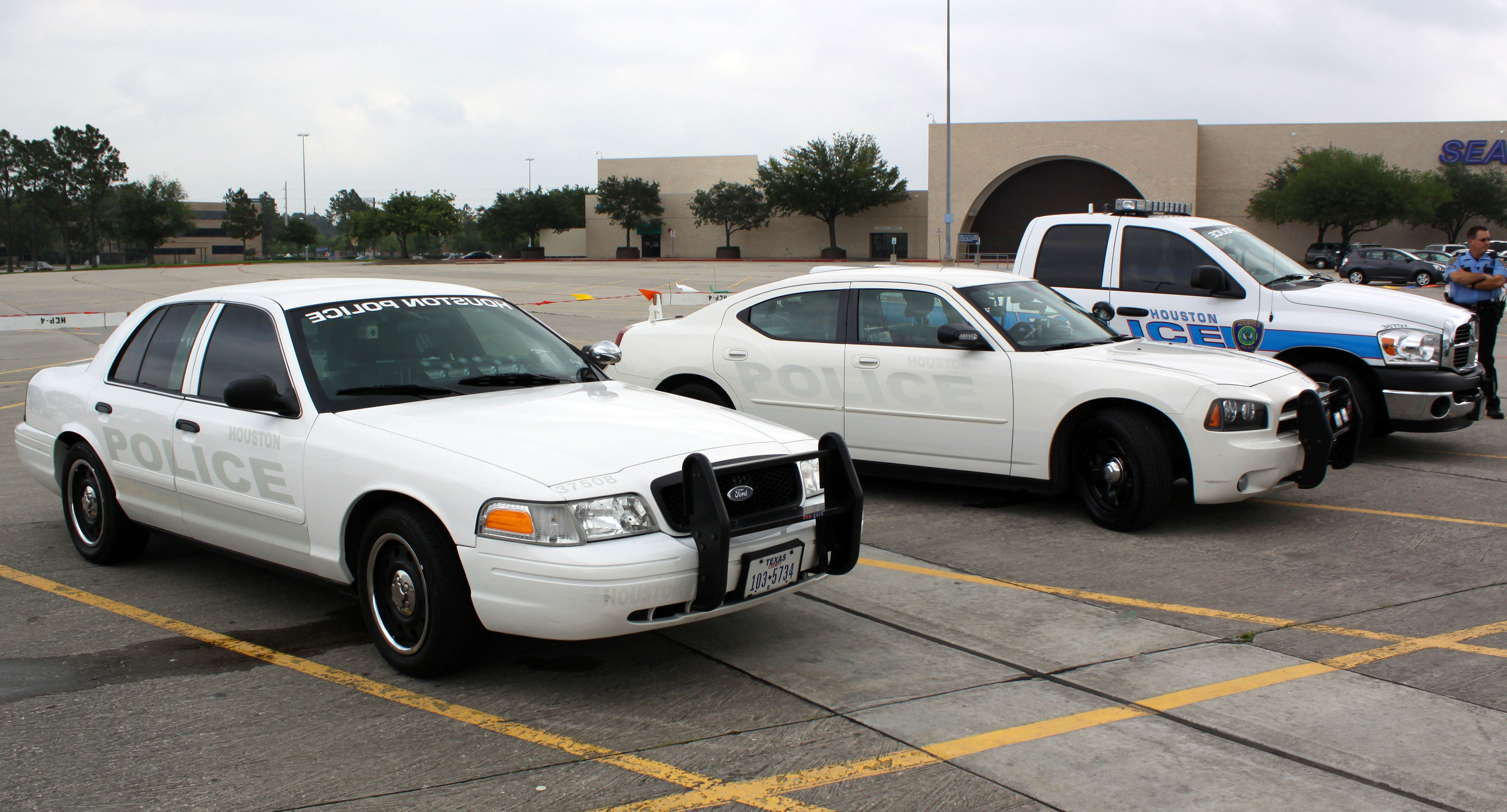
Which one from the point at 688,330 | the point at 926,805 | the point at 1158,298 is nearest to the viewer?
the point at 926,805

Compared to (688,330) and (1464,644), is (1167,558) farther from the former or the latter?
(688,330)

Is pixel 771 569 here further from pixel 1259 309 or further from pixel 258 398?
pixel 1259 309

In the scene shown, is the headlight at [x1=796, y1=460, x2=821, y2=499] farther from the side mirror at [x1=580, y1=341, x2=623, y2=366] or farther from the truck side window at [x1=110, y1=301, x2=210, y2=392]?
the truck side window at [x1=110, y1=301, x2=210, y2=392]

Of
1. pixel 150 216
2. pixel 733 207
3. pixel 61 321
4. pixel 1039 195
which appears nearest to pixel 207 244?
pixel 150 216

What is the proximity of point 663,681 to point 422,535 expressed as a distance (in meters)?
1.08

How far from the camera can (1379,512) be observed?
7.11 meters

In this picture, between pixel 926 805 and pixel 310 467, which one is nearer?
pixel 926 805

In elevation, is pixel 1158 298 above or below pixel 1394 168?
below

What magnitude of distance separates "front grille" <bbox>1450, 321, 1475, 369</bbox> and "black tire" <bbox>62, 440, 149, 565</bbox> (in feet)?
29.8

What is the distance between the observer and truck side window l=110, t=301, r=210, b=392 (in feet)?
17.8

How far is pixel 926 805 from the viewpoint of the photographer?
3.31 metres

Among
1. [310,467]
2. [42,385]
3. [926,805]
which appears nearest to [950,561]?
[926,805]

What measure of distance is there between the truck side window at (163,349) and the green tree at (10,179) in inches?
4155

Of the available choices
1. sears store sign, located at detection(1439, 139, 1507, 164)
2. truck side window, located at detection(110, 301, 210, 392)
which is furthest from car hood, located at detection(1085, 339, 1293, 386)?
sears store sign, located at detection(1439, 139, 1507, 164)
